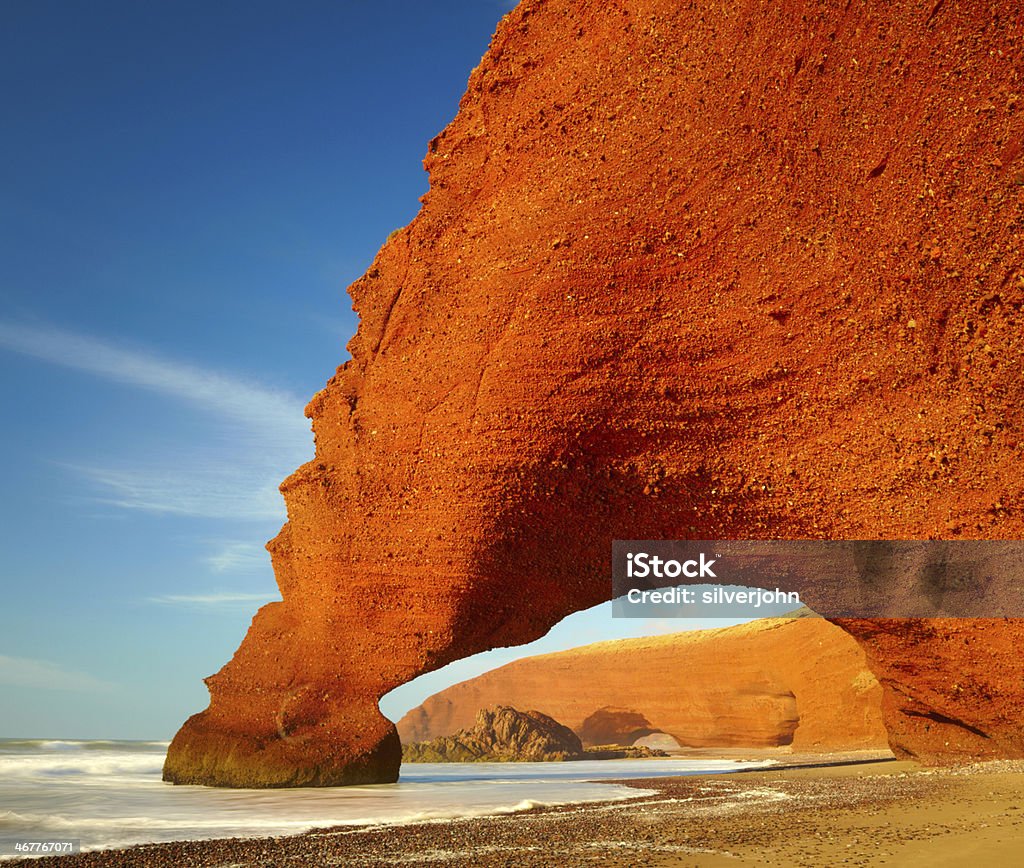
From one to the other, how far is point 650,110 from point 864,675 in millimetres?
19155

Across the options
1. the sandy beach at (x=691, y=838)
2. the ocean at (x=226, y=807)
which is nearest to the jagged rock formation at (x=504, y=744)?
the ocean at (x=226, y=807)

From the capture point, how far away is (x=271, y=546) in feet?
43.3

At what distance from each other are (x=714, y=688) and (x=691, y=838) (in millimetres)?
30203

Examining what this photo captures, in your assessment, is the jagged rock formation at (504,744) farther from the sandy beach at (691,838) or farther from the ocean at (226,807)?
the sandy beach at (691,838)

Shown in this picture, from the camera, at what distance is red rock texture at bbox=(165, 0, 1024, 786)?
8352mm

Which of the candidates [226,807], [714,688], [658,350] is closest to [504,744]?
[714,688]

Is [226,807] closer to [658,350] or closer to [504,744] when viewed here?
[658,350]

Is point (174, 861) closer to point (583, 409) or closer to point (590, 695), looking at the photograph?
point (583, 409)

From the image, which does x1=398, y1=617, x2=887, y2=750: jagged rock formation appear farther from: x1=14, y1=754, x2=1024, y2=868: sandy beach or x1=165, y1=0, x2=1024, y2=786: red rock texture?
x1=14, y1=754, x2=1024, y2=868: sandy beach

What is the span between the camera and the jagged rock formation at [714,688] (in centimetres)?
2359

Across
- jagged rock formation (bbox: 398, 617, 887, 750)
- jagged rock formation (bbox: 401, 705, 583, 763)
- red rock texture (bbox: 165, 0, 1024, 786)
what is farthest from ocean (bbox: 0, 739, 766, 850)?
jagged rock formation (bbox: 401, 705, 583, 763)

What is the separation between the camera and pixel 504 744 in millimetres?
26875

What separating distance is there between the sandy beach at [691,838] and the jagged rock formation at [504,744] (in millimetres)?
20224

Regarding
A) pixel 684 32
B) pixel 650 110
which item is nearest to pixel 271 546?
pixel 650 110
